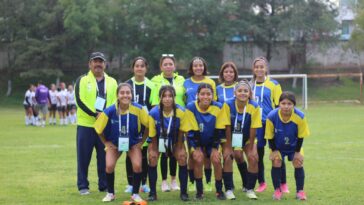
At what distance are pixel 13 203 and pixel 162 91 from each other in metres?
2.65

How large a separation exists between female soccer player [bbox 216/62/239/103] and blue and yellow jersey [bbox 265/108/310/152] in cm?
83

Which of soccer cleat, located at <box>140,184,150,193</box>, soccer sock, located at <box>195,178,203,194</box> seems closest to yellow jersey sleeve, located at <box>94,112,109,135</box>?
soccer cleat, located at <box>140,184,150,193</box>

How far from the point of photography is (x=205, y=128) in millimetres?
8602

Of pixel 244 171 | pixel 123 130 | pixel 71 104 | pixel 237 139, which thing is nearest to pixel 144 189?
pixel 123 130

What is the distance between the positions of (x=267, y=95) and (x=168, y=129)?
185 cm

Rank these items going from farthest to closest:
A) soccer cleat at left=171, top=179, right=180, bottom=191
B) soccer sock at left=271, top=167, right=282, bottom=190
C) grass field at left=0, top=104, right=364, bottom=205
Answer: soccer cleat at left=171, top=179, right=180, bottom=191
grass field at left=0, top=104, right=364, bottom=205
soccer sock at left=271, top=167, right=282, bottom=190

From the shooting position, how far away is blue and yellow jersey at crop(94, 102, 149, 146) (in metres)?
8.57

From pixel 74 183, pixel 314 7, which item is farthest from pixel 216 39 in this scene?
pixel 74 183

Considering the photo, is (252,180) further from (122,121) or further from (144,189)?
(122,121)

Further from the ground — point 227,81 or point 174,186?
point 227,81

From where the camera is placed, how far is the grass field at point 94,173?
8773 mm

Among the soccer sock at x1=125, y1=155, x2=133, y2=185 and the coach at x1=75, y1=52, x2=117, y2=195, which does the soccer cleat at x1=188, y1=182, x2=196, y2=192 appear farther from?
the coach at x1=75, y1=52, x2=117, y2=195

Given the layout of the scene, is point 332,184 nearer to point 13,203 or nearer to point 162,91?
point 162,91

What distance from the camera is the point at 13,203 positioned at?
8.47 m
